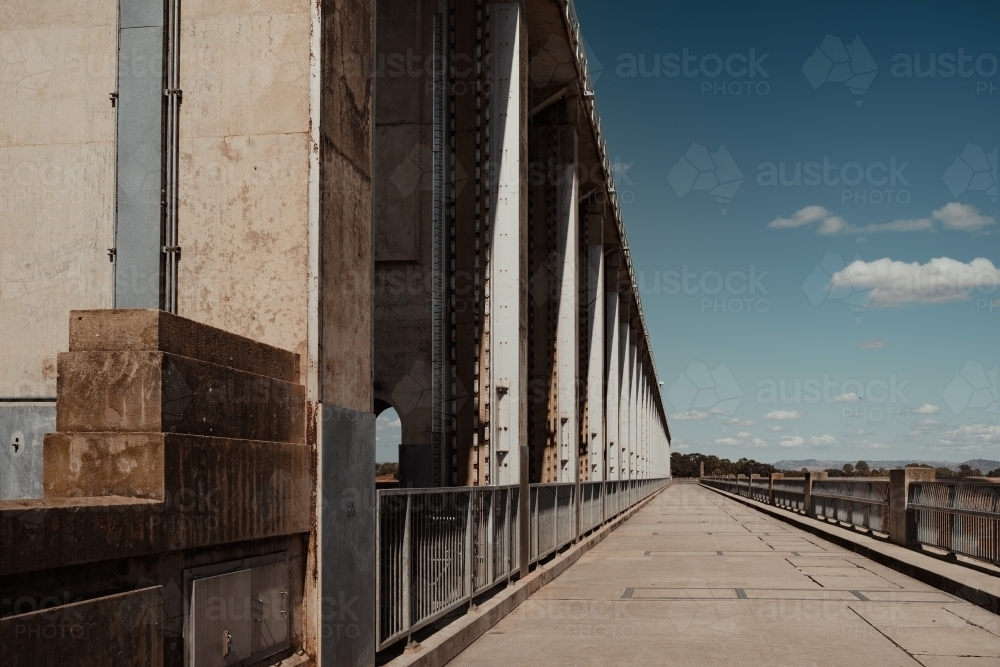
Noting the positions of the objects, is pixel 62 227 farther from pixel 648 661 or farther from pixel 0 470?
pixel 648 661

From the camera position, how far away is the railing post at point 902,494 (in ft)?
64.6

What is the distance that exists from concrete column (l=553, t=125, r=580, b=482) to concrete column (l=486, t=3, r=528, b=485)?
7.87 meters

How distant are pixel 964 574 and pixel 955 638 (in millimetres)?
4932

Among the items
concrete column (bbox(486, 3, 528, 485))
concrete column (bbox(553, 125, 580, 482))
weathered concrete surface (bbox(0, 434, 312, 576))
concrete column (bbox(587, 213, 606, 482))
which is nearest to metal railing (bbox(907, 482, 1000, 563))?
concrete column (bbox(486, 3, 528, 485))

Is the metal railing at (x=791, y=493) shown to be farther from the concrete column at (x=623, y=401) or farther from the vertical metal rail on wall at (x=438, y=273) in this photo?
the vertical metal rail on wall at (x=438, y=273)

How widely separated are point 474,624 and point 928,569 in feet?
27.2

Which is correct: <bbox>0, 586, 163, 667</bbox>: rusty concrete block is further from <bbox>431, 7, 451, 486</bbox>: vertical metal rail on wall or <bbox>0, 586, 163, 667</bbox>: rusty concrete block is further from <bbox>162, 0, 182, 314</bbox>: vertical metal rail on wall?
<bbox>431, 7, 451, 486</bbox>: vertical metal rail on wall

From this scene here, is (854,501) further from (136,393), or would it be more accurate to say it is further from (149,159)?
(136,393)

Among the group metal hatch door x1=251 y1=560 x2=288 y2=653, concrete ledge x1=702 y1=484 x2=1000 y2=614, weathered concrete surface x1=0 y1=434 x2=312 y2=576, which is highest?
weathered concrete surface x1=0 y1=434 x2=312 y2=576

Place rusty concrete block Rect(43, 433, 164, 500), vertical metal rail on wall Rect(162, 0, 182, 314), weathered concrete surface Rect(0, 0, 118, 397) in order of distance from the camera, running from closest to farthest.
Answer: rusty concrete block Rect(43, 433, 164, 500), vertical metal rail on wall Rect(162, 0, 182, 314), weathered concrete surface Rect(0, 0, 118, 397)

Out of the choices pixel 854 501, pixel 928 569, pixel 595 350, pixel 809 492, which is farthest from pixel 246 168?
pixel 809 492

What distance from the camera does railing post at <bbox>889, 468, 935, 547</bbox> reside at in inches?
776

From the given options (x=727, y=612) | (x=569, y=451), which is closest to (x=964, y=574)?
(x=727, y=612)

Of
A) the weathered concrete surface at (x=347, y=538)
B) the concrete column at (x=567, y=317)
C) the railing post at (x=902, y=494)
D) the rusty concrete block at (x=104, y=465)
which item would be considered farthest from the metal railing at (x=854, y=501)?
the rusty concrete block at (x=104, y=465)
